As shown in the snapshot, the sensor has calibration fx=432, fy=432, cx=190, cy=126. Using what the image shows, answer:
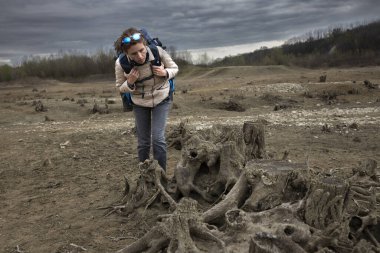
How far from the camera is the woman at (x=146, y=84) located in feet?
13.9

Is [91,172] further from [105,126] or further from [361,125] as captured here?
[361,125]

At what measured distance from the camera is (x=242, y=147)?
193 inches

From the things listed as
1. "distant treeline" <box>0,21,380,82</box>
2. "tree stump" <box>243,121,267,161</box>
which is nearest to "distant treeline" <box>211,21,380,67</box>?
"distant treeline" <box>0,21,380,82</box>

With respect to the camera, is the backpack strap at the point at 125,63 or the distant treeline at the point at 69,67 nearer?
the backpack strap at the point at 125,63

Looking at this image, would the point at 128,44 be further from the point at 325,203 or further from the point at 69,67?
the point at 69,67

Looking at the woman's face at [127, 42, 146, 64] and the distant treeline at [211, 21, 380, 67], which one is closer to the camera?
the woman's face at [127, 42, 146, 64]

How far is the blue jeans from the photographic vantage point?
4.75 meters

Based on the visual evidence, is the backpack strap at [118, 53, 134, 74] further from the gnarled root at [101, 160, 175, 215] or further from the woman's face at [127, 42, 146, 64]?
the gnarled root at [101, 160, 175, 215]

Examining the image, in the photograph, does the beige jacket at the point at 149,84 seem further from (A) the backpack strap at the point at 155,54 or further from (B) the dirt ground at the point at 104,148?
(B) the dirt ground at the point at 104,148

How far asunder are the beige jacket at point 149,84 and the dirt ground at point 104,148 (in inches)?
46.9

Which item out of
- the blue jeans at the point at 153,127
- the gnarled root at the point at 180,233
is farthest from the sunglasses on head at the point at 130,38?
the gnarled root at the point at 180,233

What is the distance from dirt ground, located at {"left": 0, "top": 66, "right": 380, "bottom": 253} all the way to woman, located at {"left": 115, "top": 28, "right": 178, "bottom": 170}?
89 cm

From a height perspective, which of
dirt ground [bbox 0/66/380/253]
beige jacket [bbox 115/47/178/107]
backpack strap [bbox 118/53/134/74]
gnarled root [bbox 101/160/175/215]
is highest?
backpack strap [bbox 118/53/134/74]

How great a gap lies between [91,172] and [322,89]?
12.4 m
